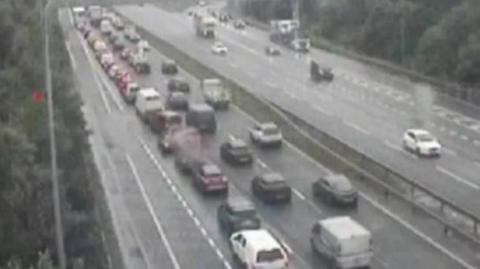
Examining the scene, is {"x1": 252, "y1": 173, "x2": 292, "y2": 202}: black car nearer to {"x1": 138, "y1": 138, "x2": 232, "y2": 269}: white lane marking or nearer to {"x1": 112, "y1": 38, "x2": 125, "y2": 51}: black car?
{"x1": 138, "y1": 138, "x2": 232, "y2": 269}: white lane marking

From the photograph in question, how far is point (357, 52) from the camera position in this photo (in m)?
79.1

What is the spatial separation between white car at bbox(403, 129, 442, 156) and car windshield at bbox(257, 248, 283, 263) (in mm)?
15384

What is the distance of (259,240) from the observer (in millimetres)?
26719

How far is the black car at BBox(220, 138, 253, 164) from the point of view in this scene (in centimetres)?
3957

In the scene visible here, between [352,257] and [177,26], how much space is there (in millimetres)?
75858

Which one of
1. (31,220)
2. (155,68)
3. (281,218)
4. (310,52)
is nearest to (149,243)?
(281,218)

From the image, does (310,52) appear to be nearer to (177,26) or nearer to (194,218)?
(177,26)

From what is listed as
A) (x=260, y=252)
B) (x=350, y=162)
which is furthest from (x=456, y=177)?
(x=260, y=252)

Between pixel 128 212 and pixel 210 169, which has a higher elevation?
pixel 210 169

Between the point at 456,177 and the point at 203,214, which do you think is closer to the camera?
the point at 203,214

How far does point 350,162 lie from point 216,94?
17.2 metres

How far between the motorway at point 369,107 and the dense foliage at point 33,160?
39.8ft

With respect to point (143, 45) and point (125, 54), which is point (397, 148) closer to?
point (125, 54)

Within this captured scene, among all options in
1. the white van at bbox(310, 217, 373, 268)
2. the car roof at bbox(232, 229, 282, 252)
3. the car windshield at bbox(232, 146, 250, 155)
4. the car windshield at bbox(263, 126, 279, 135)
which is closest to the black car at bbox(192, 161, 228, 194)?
the car windshield at bbox(232, 146, 250, 155)
